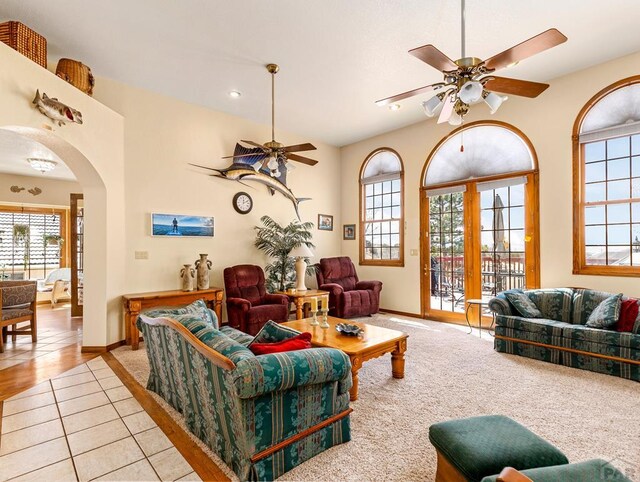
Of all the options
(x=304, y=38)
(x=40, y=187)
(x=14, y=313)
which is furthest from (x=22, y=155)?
(x=304, y=38)

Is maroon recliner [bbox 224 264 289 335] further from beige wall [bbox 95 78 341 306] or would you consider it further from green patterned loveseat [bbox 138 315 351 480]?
green patterned loveseat [bbox 138 315 351 480]

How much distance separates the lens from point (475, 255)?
5375 mm

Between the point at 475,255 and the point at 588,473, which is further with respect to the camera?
the point at 475,255

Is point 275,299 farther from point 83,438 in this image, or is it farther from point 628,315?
point 628,315

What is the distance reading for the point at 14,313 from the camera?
14.1ft

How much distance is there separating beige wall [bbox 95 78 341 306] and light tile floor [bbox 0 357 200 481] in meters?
1.88

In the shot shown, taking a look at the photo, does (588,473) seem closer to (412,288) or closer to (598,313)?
(598,313)

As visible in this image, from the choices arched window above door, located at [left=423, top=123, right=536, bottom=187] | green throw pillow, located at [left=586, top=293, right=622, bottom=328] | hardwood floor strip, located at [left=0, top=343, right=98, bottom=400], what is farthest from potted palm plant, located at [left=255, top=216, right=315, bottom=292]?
green throw pillow, located at [left=586, top=293, right=622, bottom=328]

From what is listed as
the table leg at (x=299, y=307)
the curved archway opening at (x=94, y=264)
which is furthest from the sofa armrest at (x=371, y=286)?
the curved archway opening at (x=94, y=264)

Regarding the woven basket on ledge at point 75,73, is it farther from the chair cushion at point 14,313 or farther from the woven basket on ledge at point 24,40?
the chair cushion at point 14,313

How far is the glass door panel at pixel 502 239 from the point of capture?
496 centimetres

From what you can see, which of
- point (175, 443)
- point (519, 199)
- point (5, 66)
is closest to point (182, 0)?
point (5, 66)

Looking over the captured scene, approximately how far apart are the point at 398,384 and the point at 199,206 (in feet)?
12.9

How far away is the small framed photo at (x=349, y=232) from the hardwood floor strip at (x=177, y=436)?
16.4 ft
